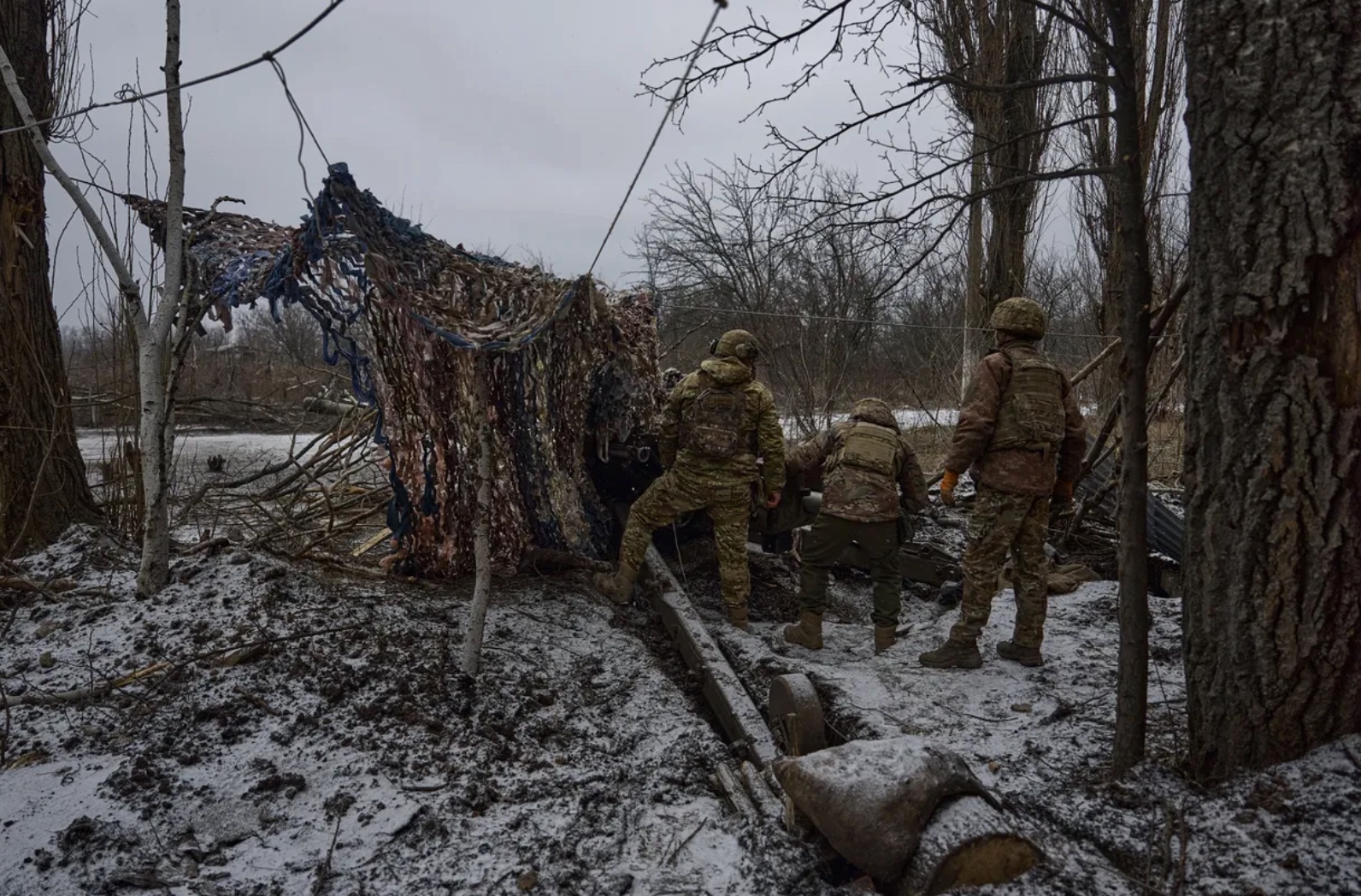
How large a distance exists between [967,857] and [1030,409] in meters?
2.59

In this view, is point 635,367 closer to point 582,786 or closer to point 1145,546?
point 582,786

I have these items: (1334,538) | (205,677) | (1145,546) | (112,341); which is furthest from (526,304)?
(1334,538)

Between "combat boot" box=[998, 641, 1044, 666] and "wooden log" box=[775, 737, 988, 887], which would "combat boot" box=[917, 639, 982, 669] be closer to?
"combat boot" box=[998, 641, 1044, 666]

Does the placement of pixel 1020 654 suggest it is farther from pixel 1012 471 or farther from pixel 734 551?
pixel 734 551

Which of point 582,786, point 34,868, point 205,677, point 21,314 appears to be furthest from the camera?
point 21,314

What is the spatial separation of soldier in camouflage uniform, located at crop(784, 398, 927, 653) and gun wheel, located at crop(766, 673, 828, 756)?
1.56m

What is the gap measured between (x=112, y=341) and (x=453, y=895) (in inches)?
168

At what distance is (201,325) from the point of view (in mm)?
4605

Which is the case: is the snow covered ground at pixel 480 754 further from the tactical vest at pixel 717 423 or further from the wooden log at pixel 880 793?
the tactical vest at pixel 717 423

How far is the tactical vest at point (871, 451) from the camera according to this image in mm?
4797

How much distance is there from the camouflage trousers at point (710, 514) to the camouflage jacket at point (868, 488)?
24.0 inches

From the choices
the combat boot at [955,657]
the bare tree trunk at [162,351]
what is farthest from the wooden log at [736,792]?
the bare tree trunk at [162,351]

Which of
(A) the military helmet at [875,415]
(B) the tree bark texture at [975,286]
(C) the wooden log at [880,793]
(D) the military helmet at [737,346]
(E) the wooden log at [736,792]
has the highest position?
(B) the tree bark texture at [975,286]

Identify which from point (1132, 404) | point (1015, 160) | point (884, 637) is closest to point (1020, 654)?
point (884, 637)
